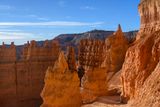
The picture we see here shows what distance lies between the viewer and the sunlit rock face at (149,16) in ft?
69.3

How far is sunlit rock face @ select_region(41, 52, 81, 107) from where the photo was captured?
68.4 ft

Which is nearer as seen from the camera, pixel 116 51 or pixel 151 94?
pixel 151 94

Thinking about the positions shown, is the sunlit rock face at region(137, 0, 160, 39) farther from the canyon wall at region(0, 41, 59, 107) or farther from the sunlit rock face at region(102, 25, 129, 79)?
the canyon wall at region(0, 41, 59, 107)

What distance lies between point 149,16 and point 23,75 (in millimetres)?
18746

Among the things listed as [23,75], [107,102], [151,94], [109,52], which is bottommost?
[107,102]

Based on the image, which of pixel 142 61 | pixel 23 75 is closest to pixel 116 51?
pixel 23 75

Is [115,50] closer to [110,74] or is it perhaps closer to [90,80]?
[110,74]

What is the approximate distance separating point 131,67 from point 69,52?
7.86 metres

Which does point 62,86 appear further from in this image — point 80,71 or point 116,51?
point 116,51

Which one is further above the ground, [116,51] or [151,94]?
[116,51]

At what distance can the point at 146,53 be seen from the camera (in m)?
17.6

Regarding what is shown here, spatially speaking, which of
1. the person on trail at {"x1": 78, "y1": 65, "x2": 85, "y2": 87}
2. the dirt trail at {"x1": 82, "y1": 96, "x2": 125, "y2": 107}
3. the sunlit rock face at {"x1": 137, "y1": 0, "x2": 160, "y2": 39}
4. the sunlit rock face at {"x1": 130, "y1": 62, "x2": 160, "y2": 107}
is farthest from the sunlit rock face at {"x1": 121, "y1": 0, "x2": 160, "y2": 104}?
the person on trail at {"x1": 78, "y1": 65, "x2": 85, "y2": 87}

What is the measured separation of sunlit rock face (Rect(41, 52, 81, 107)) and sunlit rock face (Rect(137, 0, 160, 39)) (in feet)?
16.1

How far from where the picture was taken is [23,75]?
37.6 m
